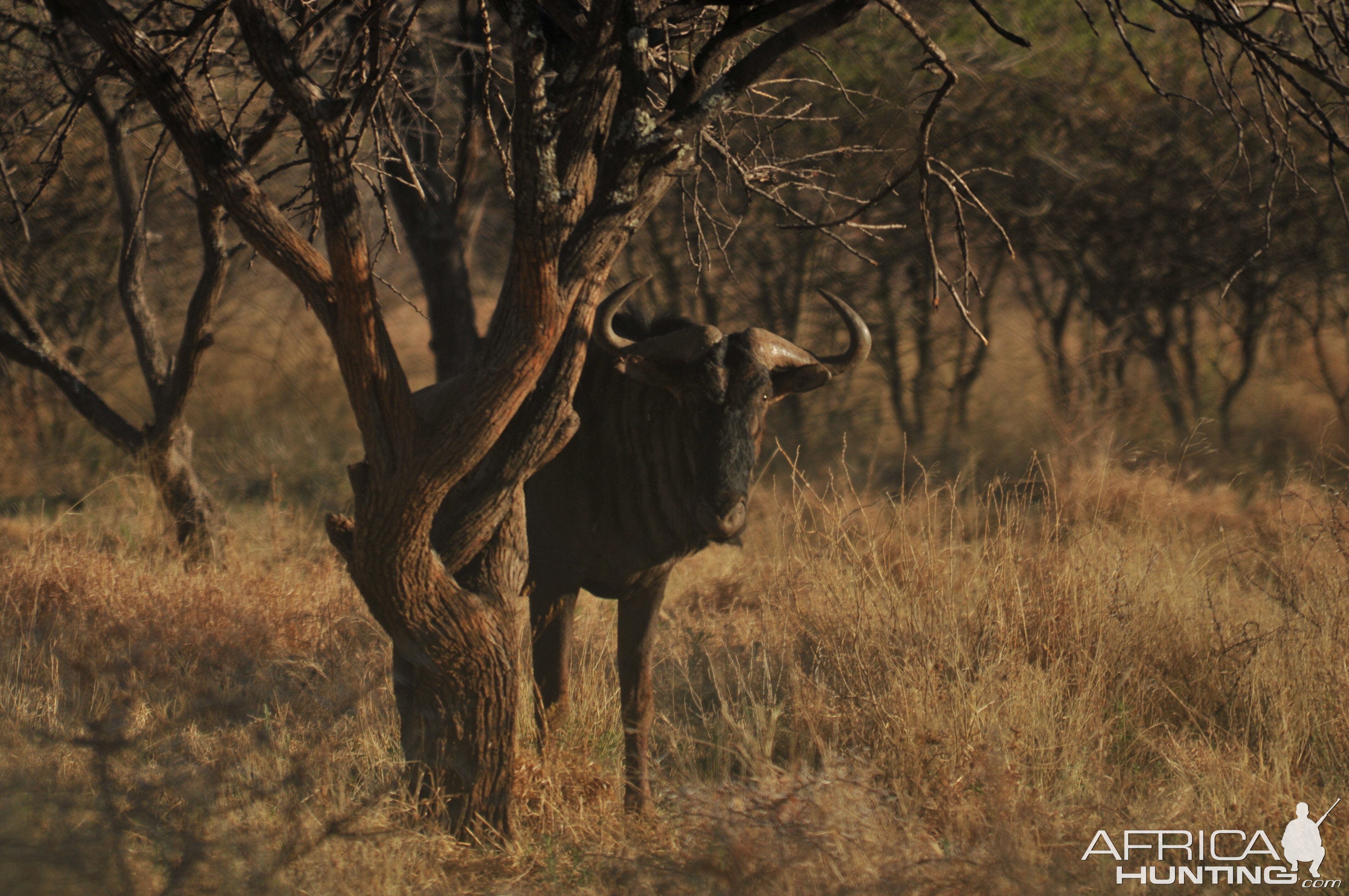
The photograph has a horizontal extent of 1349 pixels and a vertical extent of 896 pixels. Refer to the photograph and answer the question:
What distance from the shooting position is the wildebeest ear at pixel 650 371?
368cm

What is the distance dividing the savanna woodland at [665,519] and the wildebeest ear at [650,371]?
2 cm

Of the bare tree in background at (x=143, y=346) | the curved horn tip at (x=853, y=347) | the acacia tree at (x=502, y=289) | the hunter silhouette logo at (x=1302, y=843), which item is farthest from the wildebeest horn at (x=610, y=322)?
the bare tree in background at (x=143, y=346)

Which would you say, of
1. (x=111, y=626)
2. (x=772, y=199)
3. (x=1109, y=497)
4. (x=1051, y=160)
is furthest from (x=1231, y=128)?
(x=111, y=626)

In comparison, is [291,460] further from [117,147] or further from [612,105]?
[612,105]

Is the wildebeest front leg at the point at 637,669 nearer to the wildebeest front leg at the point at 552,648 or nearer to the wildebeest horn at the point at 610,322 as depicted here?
the wildebeest front leg at the point at 552,648

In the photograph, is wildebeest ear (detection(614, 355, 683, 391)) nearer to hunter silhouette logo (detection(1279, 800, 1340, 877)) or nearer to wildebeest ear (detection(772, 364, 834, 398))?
wildebeest ear (detection(772, 364, 834, 398))

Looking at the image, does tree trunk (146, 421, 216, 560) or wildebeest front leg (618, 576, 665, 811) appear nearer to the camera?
wildebeest front leg (618, 576, 665, 811)

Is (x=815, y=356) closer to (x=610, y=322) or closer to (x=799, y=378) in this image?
(x=799, y=378)

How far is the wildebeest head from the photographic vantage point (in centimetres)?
353

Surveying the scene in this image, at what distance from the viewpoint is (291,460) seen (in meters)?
10.4

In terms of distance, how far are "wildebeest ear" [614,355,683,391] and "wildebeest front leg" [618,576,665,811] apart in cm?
85

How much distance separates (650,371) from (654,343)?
0.49ft

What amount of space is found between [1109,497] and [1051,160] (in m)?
3.60

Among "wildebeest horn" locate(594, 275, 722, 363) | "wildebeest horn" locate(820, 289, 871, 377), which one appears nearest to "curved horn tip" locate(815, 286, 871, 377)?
"wildebeest horn" locate(820, 289, 871, 377)
